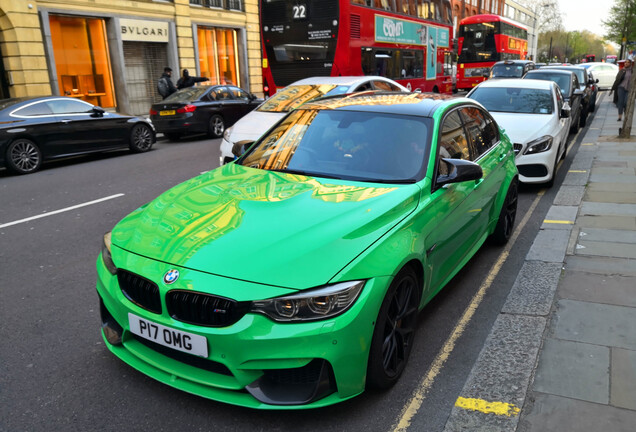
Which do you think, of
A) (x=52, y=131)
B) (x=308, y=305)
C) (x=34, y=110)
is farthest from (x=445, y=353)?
(x=34, y=110)

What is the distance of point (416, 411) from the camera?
2.91 metres

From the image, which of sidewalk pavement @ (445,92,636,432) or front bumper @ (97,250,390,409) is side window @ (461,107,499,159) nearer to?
sidewalk pavement @ (445,92,636,432)

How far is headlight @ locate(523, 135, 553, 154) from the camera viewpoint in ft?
25.7

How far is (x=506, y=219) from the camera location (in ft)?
18.4

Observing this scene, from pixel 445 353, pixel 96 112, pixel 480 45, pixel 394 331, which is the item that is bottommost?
pixel 445 353

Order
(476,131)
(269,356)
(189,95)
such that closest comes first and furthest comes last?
(269,356) < (476,131) < (189,95)

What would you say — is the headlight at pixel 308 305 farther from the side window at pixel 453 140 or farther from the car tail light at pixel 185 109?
the car tail light at pixel 185 109

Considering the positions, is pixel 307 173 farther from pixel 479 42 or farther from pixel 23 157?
pixel 479 42

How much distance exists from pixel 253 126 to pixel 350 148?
5181mm

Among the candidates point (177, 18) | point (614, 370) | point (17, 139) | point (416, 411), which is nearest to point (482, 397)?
point (416, 411)

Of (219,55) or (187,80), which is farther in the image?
(219,55)

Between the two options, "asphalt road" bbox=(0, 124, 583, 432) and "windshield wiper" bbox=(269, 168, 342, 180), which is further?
"windshield wiper" bbox=(269, 168, 342, 180)

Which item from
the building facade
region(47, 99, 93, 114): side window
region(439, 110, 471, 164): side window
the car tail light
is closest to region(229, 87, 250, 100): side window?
the car tail light

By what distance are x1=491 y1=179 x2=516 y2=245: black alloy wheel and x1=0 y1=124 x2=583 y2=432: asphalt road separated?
0.15m
